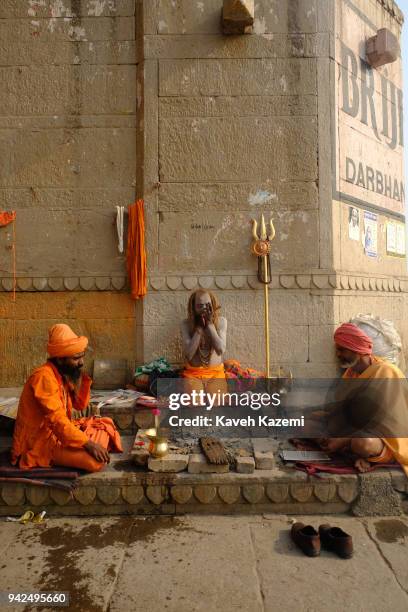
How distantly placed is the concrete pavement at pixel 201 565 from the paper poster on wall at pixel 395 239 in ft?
14.5

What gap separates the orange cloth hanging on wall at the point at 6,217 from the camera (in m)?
5.57

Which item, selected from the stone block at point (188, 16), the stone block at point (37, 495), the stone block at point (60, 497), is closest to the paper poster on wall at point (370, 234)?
the stone block at point (188, 16)

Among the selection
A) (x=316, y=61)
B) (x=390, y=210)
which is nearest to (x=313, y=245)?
(x=390, y=210)

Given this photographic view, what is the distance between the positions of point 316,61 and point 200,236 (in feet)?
8.96

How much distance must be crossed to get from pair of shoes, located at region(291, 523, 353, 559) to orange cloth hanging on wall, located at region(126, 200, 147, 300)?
3359 millimetres

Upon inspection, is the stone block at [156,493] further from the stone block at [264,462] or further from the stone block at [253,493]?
the stone block at [264,462]

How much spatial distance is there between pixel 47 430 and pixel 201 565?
1.57 m

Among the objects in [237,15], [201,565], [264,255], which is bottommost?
[201,565]

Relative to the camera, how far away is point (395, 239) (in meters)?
6.71

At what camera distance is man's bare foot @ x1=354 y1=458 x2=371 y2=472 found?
131 inches

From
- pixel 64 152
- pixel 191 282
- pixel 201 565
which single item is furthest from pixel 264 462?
pixel 64 152

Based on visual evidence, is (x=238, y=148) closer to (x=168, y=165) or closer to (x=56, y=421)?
(x=168, y=165)

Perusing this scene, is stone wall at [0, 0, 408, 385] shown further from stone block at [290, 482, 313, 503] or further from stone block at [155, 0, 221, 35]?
stone block at [290, 482, 313, 503]

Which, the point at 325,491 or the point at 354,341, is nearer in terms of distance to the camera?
the point at 325,491
